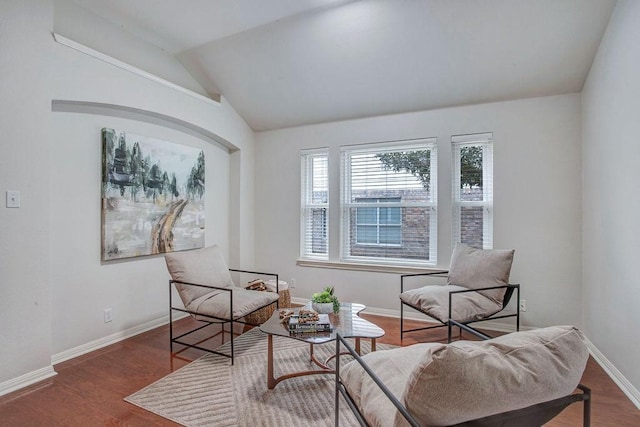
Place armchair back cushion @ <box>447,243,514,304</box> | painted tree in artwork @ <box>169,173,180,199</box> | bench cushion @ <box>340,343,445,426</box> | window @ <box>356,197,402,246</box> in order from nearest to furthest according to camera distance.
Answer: bench cushion @ <box>340,343,445,426</box>, armchair back cushion @ <box>447,243,514,304</box>, painted tree in artwork @ <box>169,173,180,199</box>, window @ <box>356,197,402,246</box>

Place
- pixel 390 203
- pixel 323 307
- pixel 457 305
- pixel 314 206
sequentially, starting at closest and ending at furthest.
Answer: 1. pixel 323 307
2. pixel 457 305
3. pixel 390 203
4. pixel 314 206

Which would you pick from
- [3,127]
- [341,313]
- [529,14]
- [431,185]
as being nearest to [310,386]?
[341,313]

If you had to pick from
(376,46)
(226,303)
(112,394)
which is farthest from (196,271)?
(376,46)

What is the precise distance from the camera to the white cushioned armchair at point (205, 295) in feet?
9.10

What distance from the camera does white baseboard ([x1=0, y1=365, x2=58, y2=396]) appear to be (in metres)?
2.21

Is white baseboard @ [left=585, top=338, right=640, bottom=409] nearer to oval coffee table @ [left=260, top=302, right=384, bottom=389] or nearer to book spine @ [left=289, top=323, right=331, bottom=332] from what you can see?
oval coffee table @ [left=260, top=302, right=384, bottom=389]

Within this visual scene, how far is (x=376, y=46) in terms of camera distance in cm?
322

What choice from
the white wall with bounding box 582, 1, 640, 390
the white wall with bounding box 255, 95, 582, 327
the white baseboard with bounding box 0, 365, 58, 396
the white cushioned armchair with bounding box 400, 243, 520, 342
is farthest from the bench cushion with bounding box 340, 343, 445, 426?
the white baseboard with bounding box 0, 365, 58, 396

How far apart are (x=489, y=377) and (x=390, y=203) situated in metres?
3.11

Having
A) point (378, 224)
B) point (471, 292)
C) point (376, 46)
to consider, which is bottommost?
point (471, 292)

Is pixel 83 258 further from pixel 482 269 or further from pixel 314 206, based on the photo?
pixel 482 269

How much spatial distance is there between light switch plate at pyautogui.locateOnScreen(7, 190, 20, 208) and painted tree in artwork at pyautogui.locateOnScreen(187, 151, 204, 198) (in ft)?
5.55

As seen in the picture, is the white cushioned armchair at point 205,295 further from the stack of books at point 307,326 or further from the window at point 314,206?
the window at point 314,206

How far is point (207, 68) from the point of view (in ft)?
12.7
